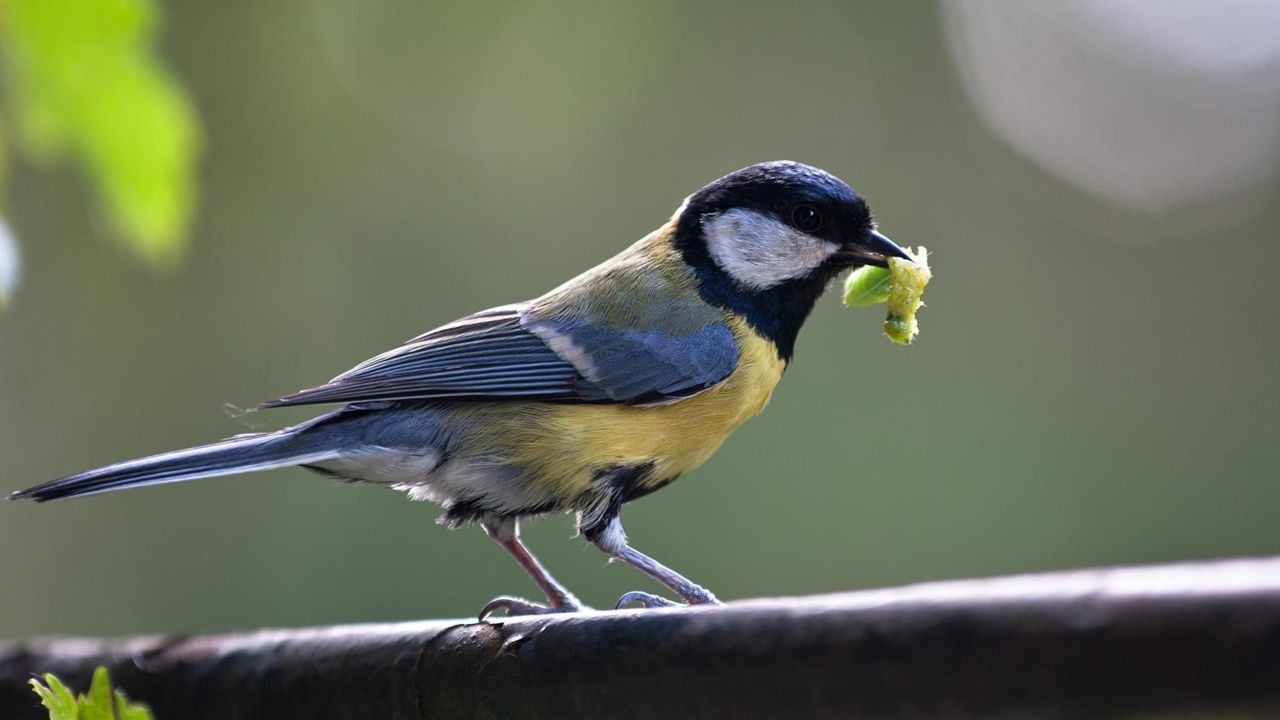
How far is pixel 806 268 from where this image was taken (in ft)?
8.17

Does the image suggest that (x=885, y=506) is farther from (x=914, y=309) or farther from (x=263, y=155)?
(x=263, y=155)

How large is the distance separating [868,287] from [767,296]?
0.27m

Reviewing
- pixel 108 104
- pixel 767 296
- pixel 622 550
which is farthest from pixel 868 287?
pixel 108 104

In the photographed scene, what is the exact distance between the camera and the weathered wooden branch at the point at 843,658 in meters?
0.62

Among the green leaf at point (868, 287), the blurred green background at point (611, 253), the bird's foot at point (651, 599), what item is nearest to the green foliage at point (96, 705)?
the bird's foot at point (651, 599)

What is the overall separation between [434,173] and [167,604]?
3.24 metres

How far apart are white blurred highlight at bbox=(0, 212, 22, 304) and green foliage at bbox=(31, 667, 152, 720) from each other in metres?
0.49

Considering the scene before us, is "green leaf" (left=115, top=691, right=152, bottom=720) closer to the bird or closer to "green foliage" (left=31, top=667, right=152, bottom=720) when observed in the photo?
"green foliage" (left=31, top=667, right=152, bottom=720)

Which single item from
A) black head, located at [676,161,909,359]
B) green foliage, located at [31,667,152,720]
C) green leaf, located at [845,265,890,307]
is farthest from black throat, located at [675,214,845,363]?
green foliage, located at [31,667,152,720]

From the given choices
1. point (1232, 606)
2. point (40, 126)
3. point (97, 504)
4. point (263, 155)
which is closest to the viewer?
point (1232, 606)

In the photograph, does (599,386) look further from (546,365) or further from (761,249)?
(761,249)

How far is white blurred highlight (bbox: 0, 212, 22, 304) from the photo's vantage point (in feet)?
4.00

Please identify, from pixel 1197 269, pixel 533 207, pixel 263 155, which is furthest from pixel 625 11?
pixel 1197 269

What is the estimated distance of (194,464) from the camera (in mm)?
1888
